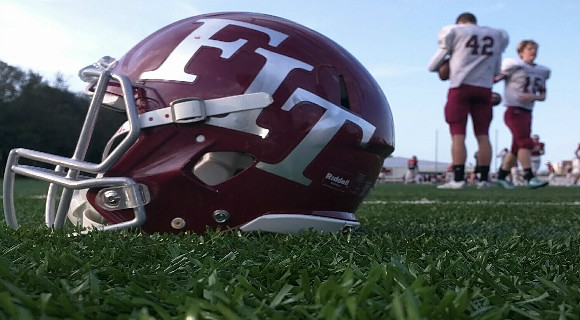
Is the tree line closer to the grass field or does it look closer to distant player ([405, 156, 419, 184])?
distant player ([405, 156, 419, 184])

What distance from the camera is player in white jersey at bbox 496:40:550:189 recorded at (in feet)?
22.4

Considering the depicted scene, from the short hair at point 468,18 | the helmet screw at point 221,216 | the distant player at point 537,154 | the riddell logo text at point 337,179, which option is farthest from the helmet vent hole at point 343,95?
the distant player at point 537,154

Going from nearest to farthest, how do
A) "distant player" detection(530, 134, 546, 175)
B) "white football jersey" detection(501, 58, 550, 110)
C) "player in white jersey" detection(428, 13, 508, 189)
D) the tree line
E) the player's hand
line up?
"player in white jersey" detection(428, 13, 508, 189), the player's hand, "white football jersey" detection(501, 58, 550, 110), "distant player" detection(530, 134, 546, 175), the tree line

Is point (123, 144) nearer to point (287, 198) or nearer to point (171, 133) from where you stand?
point (171, 133)

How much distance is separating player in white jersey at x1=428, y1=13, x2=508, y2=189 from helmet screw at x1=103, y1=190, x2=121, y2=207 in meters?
4.53

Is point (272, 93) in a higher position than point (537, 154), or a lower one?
higher

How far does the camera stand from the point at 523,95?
679cm

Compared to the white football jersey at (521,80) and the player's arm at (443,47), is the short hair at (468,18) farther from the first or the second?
the white football jersey at (521,80)

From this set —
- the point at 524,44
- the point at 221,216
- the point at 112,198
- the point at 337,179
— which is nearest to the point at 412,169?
the point at 524,44

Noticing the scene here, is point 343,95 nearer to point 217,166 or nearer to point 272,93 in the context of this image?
point 272,93

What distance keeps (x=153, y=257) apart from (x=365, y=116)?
0.75 metres

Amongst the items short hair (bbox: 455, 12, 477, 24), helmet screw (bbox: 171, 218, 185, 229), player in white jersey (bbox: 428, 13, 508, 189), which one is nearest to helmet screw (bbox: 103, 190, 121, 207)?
→ helmet screw (bbox: 171, 218, 185, 229)

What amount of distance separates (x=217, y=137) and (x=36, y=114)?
2772cm

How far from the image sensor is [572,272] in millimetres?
917
